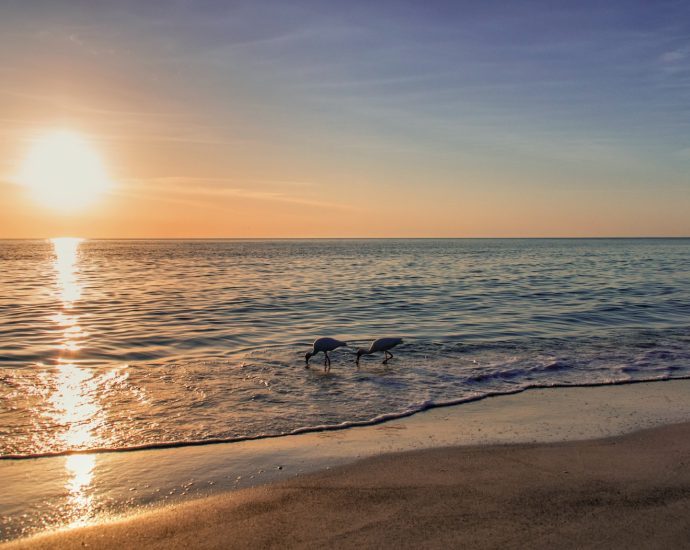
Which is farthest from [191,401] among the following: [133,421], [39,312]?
[39,312]

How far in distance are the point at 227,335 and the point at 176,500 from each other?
1067 cm

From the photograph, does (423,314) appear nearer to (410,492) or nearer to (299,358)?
(299,358)

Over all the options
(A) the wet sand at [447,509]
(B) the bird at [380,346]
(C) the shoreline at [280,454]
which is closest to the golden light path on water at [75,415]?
(C) the shoreline at [280,454]

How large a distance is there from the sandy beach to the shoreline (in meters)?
0.28

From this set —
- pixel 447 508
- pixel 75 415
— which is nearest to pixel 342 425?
pixel 447 508

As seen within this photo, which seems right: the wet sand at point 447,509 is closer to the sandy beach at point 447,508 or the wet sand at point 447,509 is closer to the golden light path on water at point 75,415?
the sandy beach at point 447,508

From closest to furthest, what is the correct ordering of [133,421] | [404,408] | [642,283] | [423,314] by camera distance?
[133,421] < [404,408] < [423,314] < [642,283]

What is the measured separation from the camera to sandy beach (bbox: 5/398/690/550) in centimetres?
448

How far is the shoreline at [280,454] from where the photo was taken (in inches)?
209

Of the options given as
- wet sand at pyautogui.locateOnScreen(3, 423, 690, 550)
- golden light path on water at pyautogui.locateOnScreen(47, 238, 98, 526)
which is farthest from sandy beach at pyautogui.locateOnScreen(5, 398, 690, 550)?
golden light path on water at pyautogui.locateOnScreen(47, 238, 98, 526)

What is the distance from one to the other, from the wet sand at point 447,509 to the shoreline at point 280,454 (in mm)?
287

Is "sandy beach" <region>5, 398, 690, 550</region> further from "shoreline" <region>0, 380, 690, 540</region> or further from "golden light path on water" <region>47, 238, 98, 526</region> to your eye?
"golden light path on water" <region>47, 238, 98, 526</region>

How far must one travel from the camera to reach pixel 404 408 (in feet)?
28.5

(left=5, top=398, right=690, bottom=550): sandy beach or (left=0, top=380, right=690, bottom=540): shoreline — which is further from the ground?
(left=5, top=398, right=690, bottom=550): sandy beach
